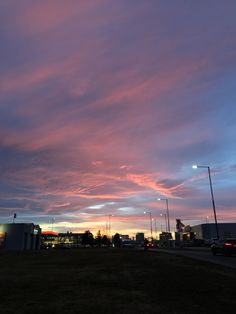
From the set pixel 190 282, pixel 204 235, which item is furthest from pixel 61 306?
Result: pixel 204 235

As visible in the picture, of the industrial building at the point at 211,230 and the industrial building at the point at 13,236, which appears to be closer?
the industrial building at the point at 13,236

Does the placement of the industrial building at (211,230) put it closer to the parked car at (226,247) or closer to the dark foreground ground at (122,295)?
the parked car at (226,247)

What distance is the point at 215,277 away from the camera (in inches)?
598

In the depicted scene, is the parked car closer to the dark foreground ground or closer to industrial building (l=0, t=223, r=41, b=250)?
the dark foreground ground

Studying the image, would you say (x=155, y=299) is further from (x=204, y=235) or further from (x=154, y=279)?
(x=204, y=235)

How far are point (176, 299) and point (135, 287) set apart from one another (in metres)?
2.79

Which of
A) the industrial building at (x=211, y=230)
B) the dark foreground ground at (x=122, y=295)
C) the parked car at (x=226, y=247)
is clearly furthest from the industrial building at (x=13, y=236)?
the dark foreground ground at (x=122, y=295)

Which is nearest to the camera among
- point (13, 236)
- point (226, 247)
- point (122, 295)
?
point (122, 295)

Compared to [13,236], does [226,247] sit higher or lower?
lower

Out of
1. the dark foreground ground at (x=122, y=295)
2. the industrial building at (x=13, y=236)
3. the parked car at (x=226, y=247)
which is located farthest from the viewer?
the industrial building at (x=13, y=236)

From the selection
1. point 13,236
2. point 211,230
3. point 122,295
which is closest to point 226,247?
point 122,295

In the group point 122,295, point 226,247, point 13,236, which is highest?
point 13,236

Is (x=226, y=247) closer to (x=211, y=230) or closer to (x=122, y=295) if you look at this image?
(x=122, y=295)

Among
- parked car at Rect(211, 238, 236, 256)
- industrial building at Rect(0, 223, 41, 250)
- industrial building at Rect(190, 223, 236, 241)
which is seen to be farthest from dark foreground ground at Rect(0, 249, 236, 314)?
industrial building at Rect(190, 223, 236, 241)
